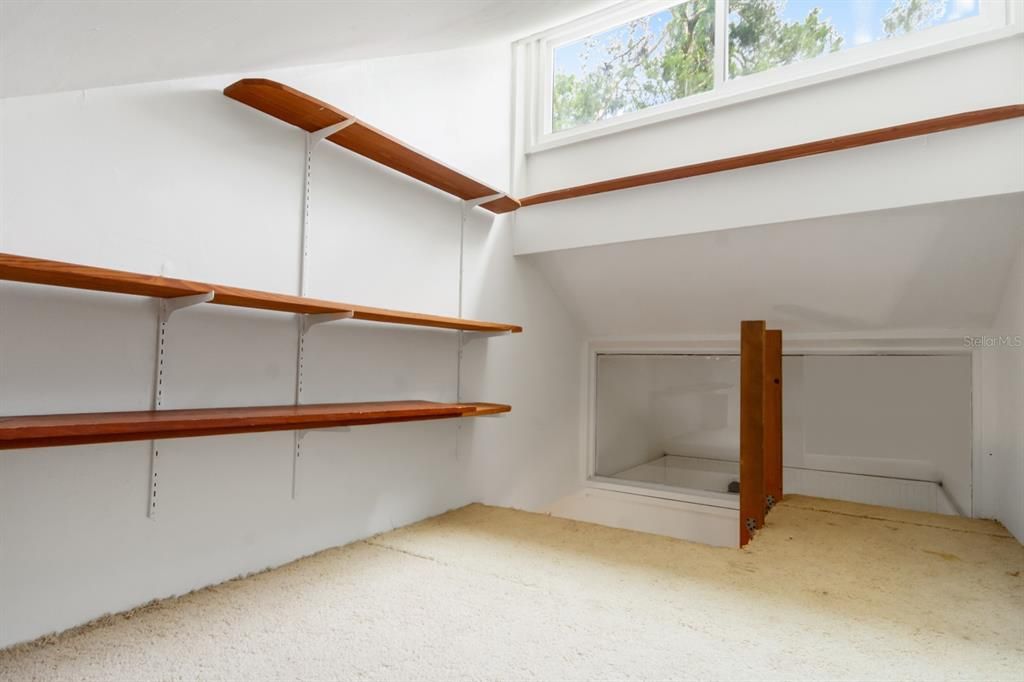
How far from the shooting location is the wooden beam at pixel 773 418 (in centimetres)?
250

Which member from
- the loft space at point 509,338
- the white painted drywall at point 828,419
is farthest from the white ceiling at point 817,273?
the white painted drywall at point 828,419

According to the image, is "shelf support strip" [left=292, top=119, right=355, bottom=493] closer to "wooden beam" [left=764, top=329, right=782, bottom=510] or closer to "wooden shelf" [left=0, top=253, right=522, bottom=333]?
"wooden shelf" [left=0, top=253, right=522, bottom=333]

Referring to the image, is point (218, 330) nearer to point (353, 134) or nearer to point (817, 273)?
point (353, 134)

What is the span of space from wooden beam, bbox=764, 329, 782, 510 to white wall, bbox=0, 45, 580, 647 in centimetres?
128

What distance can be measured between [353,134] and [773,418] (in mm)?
2115

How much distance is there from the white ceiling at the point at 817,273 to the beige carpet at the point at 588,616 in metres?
0.98

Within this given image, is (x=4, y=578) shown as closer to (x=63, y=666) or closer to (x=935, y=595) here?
(x=63, y=666)

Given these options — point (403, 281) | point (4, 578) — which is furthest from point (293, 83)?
point (4, 578)

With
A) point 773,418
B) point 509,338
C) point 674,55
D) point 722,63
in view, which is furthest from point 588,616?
point 674,55

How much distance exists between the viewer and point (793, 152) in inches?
83.5

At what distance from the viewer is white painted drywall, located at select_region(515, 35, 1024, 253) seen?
1.89 meters

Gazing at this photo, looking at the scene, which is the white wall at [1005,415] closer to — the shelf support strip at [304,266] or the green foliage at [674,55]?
the green foliage at [674,55]

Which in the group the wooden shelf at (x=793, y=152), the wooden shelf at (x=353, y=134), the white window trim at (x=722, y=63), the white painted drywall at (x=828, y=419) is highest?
the white window trim at (x=722, y=63)

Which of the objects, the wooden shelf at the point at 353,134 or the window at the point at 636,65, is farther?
the window at the point at 636,65
